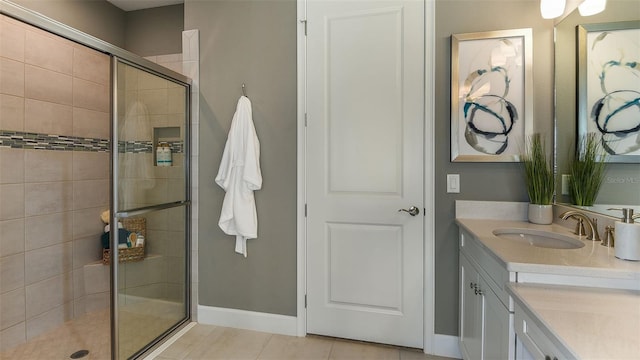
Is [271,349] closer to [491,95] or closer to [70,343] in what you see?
[70,343]

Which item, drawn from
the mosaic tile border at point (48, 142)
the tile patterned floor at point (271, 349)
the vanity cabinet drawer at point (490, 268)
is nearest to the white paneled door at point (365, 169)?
the tile patterned floor at point (271, 349)

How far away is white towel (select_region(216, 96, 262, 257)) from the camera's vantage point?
228cm

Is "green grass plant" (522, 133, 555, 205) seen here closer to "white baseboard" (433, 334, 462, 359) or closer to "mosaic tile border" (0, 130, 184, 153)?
"white baseboard" (433, 334, 462, 359)

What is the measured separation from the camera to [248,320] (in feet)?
8.00

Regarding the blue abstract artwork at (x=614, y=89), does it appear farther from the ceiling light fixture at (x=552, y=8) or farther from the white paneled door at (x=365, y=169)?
the white paneled door at (x=365, y=169)

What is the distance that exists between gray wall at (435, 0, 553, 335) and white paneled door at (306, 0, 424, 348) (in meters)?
0.12

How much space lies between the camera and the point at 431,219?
2111 millimetres

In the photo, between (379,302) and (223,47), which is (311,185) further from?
(223,47)

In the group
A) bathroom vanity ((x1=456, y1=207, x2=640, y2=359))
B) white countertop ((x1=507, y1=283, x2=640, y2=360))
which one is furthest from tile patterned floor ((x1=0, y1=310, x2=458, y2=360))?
white countertop ((x1=507, y1=283, x2=640, y2=360))

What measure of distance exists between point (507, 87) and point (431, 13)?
68 centimetres

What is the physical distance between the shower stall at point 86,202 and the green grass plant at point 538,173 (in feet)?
7.89

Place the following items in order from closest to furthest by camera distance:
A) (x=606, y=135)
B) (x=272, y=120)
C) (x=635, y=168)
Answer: (x=635, y=168) < (x=606, y=135) < (x=272, y=120)

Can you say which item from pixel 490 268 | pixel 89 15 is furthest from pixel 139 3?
pixel 490 268

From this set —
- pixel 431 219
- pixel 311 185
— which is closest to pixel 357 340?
pixel 431 219
